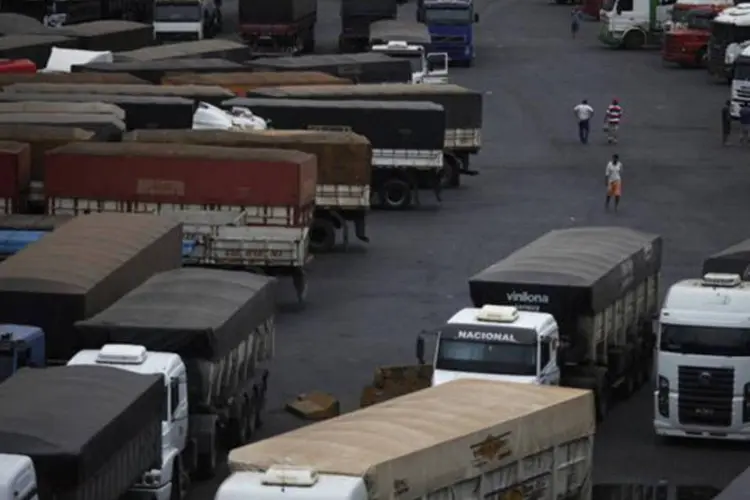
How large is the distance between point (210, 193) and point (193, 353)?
13445mm

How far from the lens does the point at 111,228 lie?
127 ft

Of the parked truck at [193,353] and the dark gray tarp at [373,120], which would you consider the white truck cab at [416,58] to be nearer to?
the dark gray tarp at [373,120]

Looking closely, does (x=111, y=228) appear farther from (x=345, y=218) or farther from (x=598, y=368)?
(x=345, y=218)

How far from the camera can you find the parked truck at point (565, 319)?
32469mm

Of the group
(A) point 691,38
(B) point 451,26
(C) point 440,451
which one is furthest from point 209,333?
(A) point 691,38

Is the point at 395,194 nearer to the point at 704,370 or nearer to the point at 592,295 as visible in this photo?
the point at 592,295

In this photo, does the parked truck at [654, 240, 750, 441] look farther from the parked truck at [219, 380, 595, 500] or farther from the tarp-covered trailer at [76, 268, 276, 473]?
the tarp-covered trailer at [76, 268, 276, 473]

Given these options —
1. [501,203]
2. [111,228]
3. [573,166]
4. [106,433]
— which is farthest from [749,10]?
[106,433]

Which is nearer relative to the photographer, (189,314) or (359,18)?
(189,314)

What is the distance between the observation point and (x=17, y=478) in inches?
937

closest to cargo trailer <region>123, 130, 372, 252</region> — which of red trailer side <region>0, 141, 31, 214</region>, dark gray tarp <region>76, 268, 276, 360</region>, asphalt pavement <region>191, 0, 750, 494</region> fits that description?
asphalt pavement <region>191, 0, 750, 494</region>

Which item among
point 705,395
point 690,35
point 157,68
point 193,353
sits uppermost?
point 193,353

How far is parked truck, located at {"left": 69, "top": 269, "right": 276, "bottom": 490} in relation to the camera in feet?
99.6

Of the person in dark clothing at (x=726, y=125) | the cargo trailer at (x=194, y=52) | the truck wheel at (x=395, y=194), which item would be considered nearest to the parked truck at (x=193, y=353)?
the truck wheel at (x=395, y=194)
